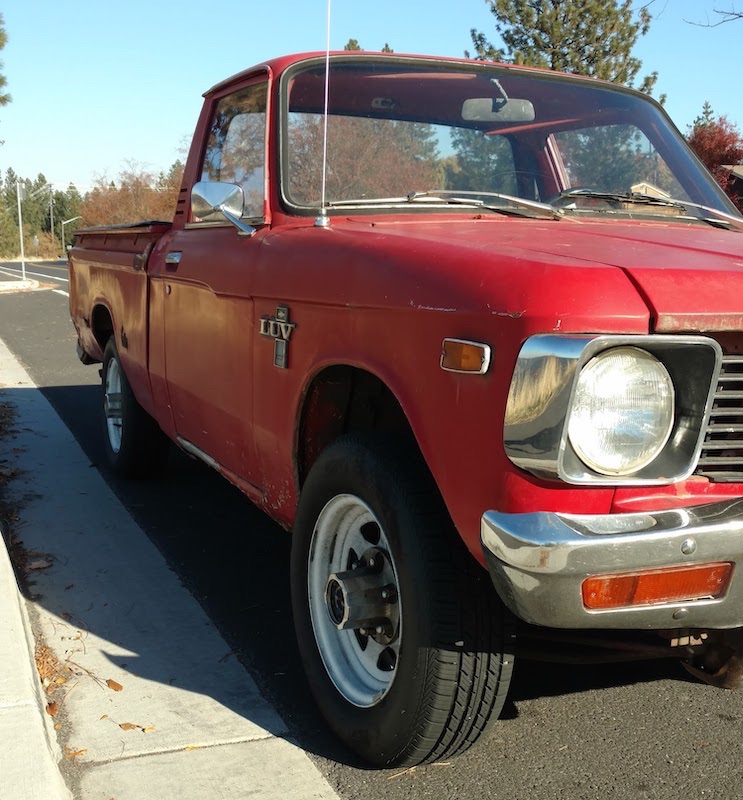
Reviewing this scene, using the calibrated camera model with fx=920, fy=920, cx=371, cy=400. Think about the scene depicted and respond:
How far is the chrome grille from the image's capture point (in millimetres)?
1966

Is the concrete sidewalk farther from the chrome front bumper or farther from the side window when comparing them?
the side window

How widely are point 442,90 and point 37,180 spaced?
173182mm

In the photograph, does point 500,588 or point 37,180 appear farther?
point 37,180

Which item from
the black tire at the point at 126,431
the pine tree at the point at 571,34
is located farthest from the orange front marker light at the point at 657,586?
the pine tree at the point at 571,34

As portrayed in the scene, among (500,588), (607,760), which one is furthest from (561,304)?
(607,760)

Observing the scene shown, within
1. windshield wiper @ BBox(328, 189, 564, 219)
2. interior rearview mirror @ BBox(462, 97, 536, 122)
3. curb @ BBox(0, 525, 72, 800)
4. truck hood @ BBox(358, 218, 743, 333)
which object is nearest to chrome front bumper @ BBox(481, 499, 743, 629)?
truck hood @ BBox(358, 218, 743, 333)

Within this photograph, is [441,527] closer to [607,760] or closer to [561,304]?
[561,304]

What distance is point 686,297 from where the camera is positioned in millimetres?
1926

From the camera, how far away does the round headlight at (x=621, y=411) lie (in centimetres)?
192

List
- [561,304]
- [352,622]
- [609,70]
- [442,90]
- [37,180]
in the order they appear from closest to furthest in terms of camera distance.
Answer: [561,304] < [352,622] < [442,90] < [609,70] < [37,180]

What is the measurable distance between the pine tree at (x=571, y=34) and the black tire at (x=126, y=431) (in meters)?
21.2

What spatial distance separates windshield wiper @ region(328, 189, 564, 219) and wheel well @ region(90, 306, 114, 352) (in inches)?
116

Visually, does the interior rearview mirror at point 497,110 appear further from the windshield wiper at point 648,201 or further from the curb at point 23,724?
the curb at point 23,724

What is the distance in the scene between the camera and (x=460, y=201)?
3.12m
